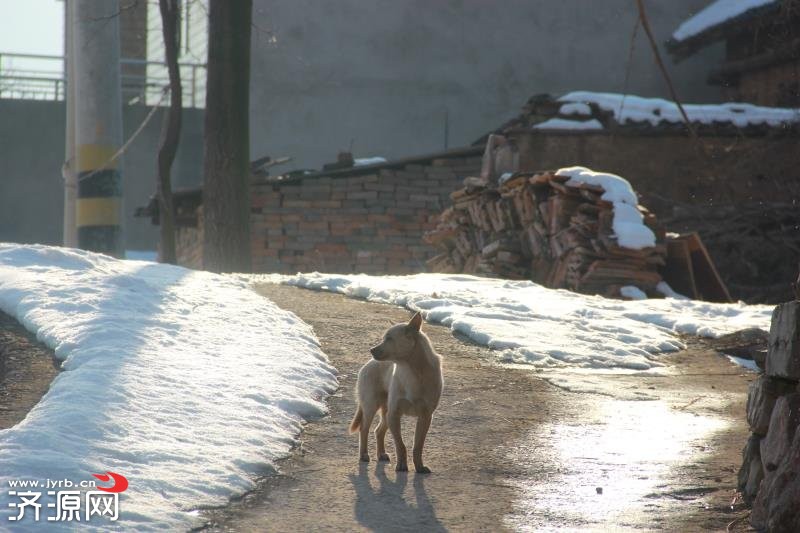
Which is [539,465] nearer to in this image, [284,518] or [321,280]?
[284,518]

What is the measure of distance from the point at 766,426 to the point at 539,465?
1.22m

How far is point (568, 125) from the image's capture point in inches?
783

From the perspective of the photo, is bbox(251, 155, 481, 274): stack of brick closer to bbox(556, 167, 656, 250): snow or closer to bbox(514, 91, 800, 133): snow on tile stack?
bbox(514, 91, 800, 133): snow on tile stack

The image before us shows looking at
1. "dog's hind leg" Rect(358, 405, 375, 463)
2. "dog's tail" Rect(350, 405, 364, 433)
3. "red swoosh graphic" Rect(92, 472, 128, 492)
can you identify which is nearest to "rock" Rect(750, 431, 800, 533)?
"dog's hind leg" Rect(358, 405, 375, 463)

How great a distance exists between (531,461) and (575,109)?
14714mm

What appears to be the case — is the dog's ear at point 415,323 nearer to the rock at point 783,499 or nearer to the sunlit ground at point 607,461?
the sunlit ground at point 607,461

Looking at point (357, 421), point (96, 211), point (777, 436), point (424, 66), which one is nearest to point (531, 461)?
point (357, 421)

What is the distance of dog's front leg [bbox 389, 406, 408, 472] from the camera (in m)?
6.02

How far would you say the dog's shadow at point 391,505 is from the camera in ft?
16.7

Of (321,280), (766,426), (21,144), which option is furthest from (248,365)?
(21,144)

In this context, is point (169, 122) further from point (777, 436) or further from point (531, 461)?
point (777, 436)

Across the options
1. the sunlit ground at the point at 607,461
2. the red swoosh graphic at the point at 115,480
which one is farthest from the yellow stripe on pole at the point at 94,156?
the red swoosh graphic at the point at 115,480

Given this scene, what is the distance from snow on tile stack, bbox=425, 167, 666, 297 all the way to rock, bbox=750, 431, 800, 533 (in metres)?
8.61

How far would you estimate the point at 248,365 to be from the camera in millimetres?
7809
